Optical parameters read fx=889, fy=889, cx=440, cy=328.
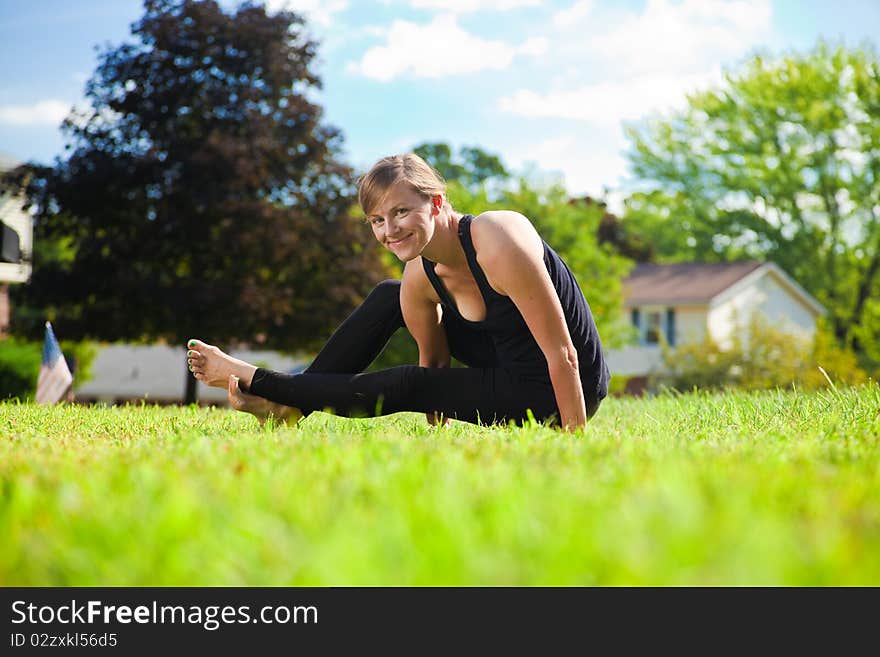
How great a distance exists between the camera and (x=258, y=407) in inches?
156

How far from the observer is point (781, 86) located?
32.7 metres

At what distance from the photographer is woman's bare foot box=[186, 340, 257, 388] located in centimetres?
390

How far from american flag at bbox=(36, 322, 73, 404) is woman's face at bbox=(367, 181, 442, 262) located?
201 inches

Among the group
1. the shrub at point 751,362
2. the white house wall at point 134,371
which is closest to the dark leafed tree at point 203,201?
the shrub at point 751,362

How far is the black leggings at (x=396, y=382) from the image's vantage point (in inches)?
154

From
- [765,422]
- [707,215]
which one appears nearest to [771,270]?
[707,215]

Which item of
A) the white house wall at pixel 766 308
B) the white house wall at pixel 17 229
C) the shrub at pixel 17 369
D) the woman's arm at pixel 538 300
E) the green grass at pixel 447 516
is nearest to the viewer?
the green grass at pixel 447 516

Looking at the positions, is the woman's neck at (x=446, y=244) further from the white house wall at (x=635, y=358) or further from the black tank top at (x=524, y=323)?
the white house wall at (x=635, y=358)

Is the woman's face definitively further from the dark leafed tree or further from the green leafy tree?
the green leafy tree

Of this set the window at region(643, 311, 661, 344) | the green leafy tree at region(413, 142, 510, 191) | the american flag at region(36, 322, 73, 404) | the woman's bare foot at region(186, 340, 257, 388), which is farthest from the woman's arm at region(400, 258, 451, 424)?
the green leafy tree at region(413, 142, 510, 191)

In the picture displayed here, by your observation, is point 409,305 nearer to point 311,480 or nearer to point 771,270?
point 311,480

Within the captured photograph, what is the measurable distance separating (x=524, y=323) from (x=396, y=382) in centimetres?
62

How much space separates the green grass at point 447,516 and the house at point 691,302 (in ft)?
97.9
